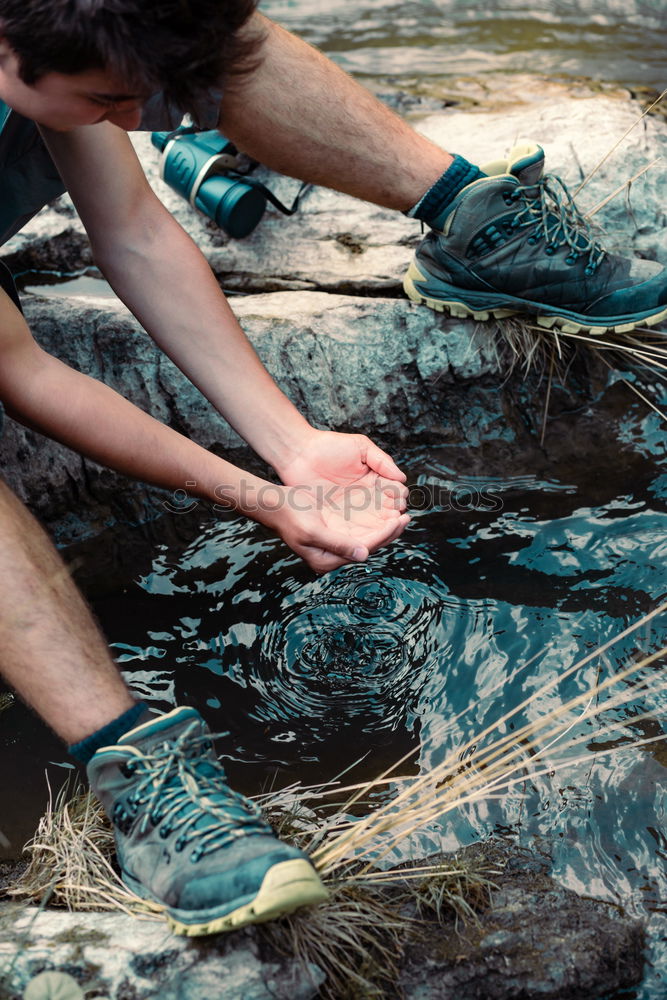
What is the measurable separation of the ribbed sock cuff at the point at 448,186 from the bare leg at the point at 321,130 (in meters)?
0.02

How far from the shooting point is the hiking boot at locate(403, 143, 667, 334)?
2.79 metres

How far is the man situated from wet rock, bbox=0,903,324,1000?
7 cm

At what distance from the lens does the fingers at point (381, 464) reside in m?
2.29

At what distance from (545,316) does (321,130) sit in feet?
2.81

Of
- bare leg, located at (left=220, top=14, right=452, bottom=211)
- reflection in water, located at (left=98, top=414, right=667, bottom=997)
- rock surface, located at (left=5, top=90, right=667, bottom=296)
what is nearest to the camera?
reflection in water, located at (left=98, top=414, right=667, bottom=997)

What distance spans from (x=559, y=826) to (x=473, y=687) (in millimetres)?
400

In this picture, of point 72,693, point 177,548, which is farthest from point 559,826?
point 177,548

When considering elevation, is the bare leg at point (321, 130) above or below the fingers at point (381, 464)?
above

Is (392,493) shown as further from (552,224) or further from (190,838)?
(552,224)

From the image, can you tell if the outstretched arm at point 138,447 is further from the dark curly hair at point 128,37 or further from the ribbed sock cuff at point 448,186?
the ribbed sock cuff at point 448,186

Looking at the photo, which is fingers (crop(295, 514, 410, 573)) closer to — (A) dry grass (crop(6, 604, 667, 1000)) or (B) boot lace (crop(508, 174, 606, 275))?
(A) dry grass (crop(6, 604, 667, 1000))

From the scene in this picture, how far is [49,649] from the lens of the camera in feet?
5.56

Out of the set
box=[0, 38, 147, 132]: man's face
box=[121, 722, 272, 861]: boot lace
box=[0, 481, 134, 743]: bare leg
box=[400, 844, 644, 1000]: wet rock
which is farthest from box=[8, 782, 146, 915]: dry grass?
box=[0, 38, 147, 132]: man's face

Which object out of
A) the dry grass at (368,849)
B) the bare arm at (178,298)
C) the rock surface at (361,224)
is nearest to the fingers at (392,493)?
the bare arm at (178,298)
